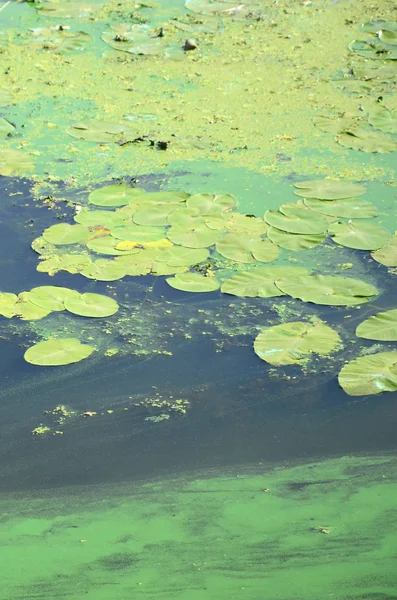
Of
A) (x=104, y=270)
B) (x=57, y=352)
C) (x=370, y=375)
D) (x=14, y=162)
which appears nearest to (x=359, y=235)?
(x=370, y=375)

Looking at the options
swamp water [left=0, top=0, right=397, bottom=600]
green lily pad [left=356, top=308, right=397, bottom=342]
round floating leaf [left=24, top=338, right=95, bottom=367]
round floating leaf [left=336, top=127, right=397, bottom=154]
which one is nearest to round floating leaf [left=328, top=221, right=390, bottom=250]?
swamp water [left=0, top=0, right=397, bottom=600]

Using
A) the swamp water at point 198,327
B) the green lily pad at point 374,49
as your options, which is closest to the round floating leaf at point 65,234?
the swamp water at point 198,327

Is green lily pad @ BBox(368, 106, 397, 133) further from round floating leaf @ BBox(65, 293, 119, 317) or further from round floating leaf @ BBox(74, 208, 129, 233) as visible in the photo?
round floating leaf @ BBox(65, 293, 119, 317)

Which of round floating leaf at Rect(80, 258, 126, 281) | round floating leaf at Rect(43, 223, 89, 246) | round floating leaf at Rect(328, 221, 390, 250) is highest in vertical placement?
round floating leaf at Rect(328, 221, 390, 250)

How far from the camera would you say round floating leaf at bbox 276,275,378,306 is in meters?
2.74

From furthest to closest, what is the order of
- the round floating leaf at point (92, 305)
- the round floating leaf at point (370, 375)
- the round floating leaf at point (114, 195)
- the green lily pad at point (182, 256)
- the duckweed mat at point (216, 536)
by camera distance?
the round floating leaf at point (114, 195), the green lily pad at point (182, 256), the round floating leaf at point (92, 305), the round floating leaf at point (370, 375), the duckweed mat at point (216, 536)

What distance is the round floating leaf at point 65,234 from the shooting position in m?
3.07

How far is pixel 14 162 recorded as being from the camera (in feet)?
12.0

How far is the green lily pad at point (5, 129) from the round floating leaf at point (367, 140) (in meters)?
1.58

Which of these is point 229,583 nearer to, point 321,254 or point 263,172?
point 321,254

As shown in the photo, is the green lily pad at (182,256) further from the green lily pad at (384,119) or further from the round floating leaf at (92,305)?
the green lily pad at (384,119)

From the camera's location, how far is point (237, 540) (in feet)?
6.48

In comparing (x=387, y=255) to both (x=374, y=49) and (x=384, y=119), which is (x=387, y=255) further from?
(x=374, y=49)

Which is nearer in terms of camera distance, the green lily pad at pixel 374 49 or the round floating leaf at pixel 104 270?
the round floating leaf at pixel 104 270
